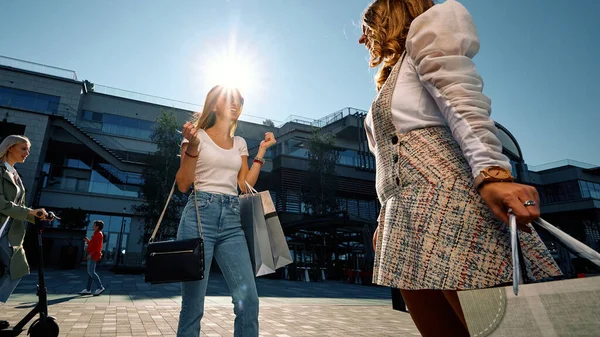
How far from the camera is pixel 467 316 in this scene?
2.55ft

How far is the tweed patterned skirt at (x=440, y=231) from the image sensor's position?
1020mm

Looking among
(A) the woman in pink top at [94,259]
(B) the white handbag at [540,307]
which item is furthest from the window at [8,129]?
(B) the white handbag at [540,307]

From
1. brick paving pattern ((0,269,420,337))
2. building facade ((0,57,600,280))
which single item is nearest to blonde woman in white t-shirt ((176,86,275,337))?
brick paving pattern ((0,269,420,337))

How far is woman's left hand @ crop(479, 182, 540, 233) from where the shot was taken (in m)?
0.89

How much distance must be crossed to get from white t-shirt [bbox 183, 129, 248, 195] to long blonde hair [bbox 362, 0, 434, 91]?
4.09ft

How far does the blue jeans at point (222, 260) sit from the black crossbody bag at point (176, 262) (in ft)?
0.34

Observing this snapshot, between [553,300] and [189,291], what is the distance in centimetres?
183

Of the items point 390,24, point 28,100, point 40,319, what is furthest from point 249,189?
point 28,100

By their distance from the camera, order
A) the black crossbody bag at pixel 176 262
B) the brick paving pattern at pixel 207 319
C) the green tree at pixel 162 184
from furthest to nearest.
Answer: the green tree at pixel 162 184, the brick paving pattern at pixel 207 319, the black crossbody bag at pixel 176 262

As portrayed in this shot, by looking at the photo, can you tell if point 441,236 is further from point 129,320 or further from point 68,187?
point 68,187

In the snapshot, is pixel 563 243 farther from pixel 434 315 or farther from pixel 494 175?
pixel 434 315

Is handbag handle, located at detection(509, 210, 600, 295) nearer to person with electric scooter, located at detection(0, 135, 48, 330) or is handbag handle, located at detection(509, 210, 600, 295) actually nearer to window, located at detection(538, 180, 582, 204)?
person with electric scooter, located at detection(0, 135, 48, 330)

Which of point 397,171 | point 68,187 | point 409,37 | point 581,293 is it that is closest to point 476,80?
point 409,37

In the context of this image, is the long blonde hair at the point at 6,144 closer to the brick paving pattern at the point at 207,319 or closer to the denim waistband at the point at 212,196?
the brick paving pattern at the point at 207,319
